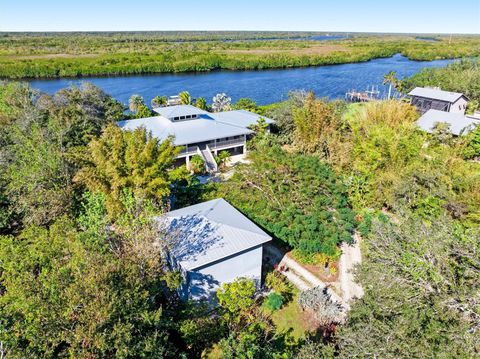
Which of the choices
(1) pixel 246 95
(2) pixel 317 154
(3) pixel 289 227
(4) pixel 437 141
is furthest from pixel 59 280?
(1) pixel 246 95

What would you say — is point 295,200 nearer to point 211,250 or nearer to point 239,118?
point 211,250

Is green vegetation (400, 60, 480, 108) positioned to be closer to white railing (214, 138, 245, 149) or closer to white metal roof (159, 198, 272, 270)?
white railing (214, 138, 245, 149)

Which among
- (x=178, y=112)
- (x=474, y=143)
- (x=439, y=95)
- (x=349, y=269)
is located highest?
(x=439, y=95)

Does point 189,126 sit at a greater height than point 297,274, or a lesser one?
greater

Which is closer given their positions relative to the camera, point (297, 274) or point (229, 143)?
point (297, 274)

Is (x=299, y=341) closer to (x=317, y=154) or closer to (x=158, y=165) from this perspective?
(x=158, y=165)

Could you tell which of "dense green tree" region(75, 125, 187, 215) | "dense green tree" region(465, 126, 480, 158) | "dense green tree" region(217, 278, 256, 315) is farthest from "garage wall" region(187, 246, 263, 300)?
"dense green tree" region(465, 126, 480, 158)

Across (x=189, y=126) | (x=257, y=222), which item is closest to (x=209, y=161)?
(x=189, y=126)
